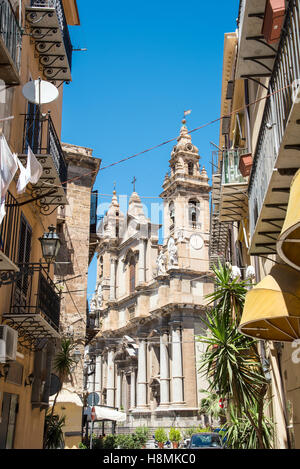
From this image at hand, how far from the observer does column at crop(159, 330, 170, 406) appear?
39844mm

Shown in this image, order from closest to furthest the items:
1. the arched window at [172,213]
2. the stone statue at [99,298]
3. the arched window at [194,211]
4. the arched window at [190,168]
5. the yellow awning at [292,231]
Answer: the yellow awning at [292,231] → the arched window at [194,211] → the arched window at [172,213] → the arched window at [190,168] → the stone statue at [99,298]

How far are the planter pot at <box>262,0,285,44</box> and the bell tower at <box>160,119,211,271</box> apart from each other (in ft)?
120

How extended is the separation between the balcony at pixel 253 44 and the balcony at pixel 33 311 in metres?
4.74

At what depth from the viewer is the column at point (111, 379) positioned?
49938 millimetres

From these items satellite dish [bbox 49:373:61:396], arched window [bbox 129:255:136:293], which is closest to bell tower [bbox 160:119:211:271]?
arched window [bbox 129:255:136:293]

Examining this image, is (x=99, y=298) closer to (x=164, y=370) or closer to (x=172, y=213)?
(x=172, y=213)

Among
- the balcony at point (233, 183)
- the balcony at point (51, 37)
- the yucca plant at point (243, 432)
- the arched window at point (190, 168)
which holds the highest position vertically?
the arched window at point (190, 168)

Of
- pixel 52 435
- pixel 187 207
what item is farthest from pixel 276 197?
pixel 187 207

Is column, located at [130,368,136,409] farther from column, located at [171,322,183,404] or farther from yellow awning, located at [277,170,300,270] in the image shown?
yellow awning, located at [277,170,300,270]

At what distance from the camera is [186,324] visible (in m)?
40.5

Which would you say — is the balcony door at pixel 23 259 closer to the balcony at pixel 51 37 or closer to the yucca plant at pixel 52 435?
the balcony at pixel 51 37

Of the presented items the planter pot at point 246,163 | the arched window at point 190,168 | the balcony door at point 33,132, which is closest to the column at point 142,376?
the arched window at point 190,168

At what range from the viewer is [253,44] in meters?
7.81
